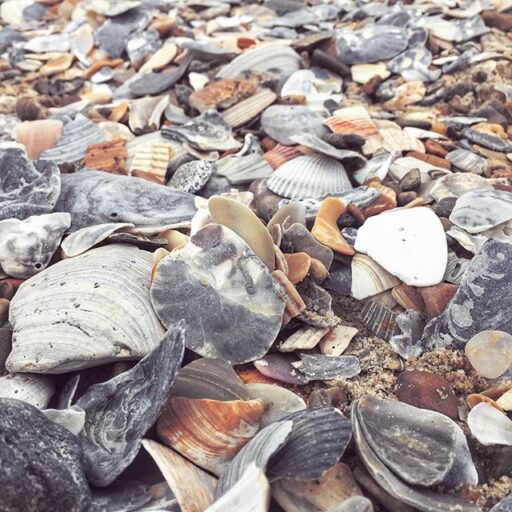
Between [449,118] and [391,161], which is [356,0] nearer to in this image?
[449,118]

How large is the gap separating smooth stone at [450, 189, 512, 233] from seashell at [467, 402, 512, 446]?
79 centimetres

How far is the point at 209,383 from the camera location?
1.67 m

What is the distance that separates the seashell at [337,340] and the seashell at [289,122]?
50.1 inches

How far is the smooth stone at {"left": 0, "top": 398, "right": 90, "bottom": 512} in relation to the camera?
4.50 feet

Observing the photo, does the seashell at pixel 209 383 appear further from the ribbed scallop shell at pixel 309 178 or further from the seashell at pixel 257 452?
the ribbed scallop shell at pixel 309 178

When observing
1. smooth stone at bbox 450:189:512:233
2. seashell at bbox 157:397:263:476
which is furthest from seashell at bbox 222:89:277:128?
seashell at bbox 157:397:263:476

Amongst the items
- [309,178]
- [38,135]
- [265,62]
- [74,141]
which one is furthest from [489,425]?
[265,62]

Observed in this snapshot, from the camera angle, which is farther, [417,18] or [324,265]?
[417,18]

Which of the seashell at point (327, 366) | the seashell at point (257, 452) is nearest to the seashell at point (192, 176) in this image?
the seashell at point (327, 366)

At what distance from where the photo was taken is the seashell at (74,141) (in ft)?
9.75

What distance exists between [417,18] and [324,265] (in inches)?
113

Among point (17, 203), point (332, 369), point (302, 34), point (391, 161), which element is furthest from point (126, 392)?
point (302, 34)

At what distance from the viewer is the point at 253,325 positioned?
1873 mm

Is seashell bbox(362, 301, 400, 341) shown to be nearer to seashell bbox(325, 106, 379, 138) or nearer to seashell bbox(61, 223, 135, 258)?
seashell bbox(61, 223, 135, 258)
